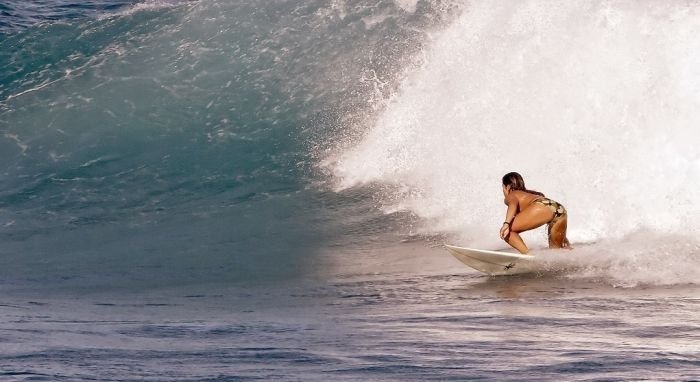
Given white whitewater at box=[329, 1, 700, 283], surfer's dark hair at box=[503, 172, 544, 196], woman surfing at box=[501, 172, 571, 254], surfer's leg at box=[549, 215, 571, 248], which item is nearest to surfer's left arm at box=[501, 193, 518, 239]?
woman surfing at box=[501, 172, 571, 254]

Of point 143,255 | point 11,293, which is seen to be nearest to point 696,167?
point 143,255

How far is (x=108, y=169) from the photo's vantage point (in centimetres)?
1673

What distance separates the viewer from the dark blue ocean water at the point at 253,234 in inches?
277

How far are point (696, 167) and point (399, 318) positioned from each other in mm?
5707

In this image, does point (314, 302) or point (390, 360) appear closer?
point (390, 360)

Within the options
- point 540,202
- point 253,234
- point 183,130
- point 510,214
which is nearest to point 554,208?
point 540,202

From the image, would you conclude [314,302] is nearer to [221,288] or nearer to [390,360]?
[221,288]

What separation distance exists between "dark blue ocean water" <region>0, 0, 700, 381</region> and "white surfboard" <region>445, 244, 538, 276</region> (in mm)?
165

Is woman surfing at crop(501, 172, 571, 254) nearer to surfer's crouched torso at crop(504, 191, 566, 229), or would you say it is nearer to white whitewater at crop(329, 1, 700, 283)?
surfer's crouched torso at crop(504, 191, 566, 229)

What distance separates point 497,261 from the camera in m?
10.4

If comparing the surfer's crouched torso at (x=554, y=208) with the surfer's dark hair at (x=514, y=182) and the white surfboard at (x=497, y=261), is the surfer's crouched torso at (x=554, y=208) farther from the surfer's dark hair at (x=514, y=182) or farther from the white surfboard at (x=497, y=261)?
the white surfboard at (x=497, y=261)

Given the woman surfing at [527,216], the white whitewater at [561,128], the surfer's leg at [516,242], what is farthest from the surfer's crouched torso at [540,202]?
the white whitewater at [561,128]

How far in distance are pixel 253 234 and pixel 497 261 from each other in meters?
4.41

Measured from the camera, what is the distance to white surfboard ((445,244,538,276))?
406 inches
